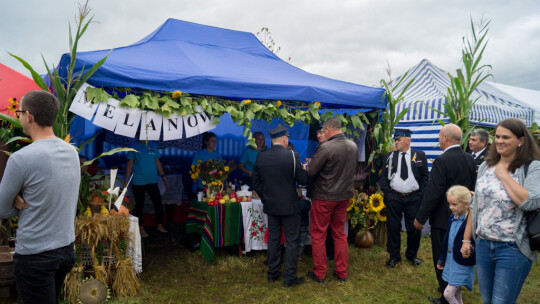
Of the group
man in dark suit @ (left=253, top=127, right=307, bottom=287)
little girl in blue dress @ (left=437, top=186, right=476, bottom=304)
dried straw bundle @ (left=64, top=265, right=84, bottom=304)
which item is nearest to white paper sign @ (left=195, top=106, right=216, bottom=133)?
man in dark suit @ (left=253, top=127, right=307, bottom=287)

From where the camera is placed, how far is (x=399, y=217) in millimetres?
A: 4570

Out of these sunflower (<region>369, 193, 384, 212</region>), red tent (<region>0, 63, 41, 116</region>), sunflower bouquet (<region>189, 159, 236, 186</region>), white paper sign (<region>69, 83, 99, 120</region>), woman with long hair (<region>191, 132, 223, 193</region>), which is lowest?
sunflower (<region>369, 193, 384, 212</region>)

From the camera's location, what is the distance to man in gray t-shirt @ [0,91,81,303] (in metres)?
1.73

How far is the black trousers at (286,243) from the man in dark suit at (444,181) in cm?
130

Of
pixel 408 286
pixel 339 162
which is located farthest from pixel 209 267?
pixel 408 286

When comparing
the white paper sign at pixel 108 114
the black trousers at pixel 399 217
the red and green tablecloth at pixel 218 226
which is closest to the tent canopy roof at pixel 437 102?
the black trousers at pixel 399 217

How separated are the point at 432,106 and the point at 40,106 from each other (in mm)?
7386

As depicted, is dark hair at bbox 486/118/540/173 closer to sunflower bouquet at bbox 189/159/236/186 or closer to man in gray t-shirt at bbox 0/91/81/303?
man in gray t-shirt at bbox 0/91/81/303

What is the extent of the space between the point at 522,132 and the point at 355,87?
3461 millimetres

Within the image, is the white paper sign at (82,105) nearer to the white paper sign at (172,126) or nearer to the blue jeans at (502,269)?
the white paper sign at (172,126)

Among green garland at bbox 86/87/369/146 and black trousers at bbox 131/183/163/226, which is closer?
green garland at bbox 86/87/369/146

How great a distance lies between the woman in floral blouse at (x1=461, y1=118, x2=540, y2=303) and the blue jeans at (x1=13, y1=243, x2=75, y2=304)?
2.51 meters

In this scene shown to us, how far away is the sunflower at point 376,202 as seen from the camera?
5.16 metres

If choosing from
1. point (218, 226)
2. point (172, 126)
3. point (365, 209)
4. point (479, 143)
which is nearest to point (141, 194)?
point (218, 226)
